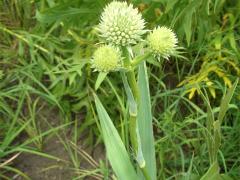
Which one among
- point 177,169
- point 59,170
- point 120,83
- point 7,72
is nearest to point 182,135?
point 177,169

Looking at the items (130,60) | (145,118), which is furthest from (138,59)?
(145,118)

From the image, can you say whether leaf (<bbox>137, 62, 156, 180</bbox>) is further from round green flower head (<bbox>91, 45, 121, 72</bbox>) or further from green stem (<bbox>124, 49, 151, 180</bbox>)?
round green flower head (<bbox>91, 45, 121, 72</bbox>)

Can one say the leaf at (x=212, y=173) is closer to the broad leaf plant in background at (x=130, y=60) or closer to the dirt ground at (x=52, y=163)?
the broad leaf plant in background at (x=130, y=60)

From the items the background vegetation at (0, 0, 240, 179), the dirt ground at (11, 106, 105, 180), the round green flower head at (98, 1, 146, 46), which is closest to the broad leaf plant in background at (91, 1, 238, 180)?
the round green flower head at (98, 1, 146, 46)

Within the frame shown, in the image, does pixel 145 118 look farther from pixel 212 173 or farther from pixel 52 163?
pixel 52 163

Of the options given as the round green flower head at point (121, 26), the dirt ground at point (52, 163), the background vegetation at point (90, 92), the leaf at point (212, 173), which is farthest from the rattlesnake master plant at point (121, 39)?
the dirt ground at point (52, 163)
